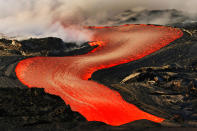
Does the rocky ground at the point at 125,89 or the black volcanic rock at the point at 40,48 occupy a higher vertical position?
the black volcanic rock at the point at 40,48

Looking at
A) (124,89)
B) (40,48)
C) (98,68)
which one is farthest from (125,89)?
(40,48)

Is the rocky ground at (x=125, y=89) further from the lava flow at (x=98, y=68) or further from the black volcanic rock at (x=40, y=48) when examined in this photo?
the lava flow at (x=98, y=68)

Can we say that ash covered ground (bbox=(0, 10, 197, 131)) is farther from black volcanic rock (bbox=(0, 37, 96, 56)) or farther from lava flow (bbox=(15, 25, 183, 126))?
lava flow (bbox=(15, 25, 183, 126))

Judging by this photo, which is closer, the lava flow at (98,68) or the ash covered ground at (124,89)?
the ash covered ground at (124,89)

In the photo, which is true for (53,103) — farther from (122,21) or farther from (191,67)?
(122,21)

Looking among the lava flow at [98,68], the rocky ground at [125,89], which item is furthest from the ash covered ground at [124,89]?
the lava flow at [98,68]

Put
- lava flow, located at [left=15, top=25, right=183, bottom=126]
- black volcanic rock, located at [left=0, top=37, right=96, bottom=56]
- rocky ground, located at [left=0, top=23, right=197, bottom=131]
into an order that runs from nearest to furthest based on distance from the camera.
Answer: rocky ground, located at [left=0, top=23, right=197, bottom=131], lava flow, located at [left=15, top=25, right=183, bottom=126], black volcanic rock, located at [left=0, top=37, right=96, bottom=56]

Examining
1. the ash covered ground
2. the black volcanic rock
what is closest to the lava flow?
the ash covered ground

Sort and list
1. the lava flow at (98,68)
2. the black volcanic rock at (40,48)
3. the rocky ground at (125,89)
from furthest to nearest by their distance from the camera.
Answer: the black volcanic rock at (40,48) → the lava flow at (98,68) → the rocky ground at (125,89)

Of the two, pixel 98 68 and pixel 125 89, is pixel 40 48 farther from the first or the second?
pixel 125 89
